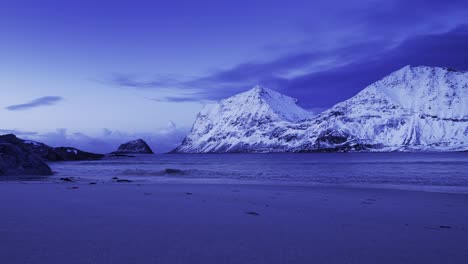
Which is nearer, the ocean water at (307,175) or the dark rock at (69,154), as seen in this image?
the ocean water at (307,175)

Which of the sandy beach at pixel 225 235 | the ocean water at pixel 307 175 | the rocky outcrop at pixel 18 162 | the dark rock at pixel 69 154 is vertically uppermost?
the dark rock at pixel 69 154

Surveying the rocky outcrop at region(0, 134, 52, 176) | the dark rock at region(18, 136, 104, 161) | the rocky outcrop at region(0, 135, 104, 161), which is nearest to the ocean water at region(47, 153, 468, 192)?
the rocky outcrop at region(0, 134, 52, 176)

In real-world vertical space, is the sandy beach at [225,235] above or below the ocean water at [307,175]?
above

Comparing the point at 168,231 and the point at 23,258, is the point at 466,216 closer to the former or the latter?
the point at 168,231

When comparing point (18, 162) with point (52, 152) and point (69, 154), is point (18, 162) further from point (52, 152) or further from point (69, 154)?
point (69, 154)

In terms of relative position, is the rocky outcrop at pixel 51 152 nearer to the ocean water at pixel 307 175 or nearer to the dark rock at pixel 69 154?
the dark rock at pixel 69 154

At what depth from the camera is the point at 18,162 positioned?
3422 centimetres

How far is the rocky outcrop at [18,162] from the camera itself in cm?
3183

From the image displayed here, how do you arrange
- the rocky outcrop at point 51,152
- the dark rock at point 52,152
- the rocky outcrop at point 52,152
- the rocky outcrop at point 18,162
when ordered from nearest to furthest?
the rocky outcrop at point 18,162, the rocky outcrop at point 51,152, the dark rock at point 52,152, the rocky outcrop at point 52,152

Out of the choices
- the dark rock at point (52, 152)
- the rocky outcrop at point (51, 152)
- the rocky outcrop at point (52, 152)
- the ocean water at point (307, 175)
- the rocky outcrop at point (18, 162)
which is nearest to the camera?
the ocean water at point (307, 175)

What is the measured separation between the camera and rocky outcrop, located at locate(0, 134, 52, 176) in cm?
3183

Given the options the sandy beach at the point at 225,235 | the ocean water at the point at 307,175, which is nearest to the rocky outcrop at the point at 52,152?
the ocean water at the point at 307,175

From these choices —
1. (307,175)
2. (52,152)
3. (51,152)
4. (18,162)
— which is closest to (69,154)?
(52,152)

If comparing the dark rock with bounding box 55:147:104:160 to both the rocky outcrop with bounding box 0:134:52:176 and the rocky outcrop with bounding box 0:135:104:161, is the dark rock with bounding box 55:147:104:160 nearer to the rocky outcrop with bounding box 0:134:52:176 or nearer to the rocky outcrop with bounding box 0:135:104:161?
the rocky outcrop with bounding box 0:135:104:161
